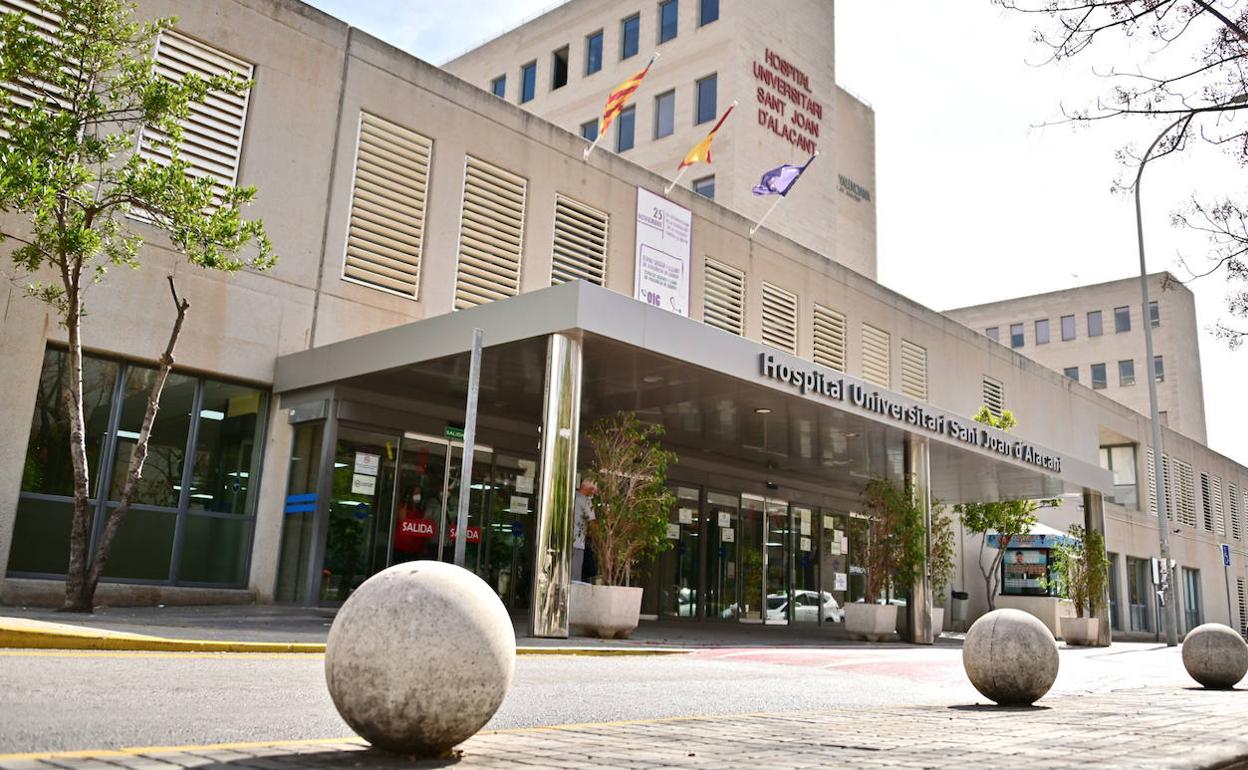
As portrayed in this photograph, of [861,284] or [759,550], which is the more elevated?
[861,284]

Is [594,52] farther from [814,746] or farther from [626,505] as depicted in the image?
[814,746]

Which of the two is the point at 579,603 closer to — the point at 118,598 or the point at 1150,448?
the point at 118,598

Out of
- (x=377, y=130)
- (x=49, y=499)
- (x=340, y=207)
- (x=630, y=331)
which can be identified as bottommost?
(x=49, y=499)

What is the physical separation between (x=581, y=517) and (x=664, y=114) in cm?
2573

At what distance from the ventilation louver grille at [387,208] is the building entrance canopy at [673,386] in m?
2.38

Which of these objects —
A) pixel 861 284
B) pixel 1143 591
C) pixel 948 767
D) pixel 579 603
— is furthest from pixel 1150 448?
pixel 948 767

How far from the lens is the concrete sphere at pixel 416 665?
4.71 metres

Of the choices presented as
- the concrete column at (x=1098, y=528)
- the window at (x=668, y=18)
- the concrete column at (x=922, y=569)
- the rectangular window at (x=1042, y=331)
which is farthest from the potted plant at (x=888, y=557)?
the rectangular window at (x=1042, y=331)

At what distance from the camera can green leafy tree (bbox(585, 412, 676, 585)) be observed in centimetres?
1550

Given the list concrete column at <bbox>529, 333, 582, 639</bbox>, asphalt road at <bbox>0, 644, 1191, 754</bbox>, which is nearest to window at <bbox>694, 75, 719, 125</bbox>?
concrete column at <bbox>529, 333, 582, 639</bbox>

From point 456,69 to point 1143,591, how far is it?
3744 cm

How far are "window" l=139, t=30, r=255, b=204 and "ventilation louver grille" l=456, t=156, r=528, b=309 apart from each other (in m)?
4.50

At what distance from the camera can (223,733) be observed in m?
5.55

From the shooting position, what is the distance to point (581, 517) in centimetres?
1670
